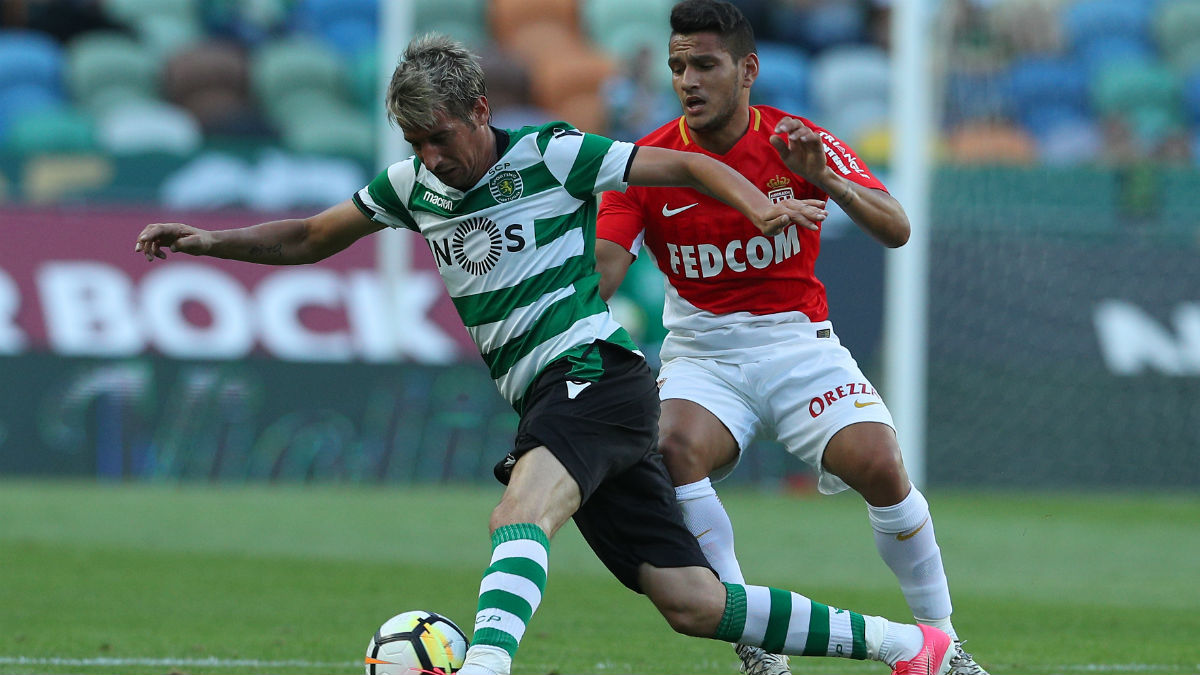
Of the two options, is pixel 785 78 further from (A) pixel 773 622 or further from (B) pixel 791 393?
(A) pixel 773 622

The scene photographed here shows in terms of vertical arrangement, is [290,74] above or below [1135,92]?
above

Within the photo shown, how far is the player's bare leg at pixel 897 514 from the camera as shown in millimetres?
6074

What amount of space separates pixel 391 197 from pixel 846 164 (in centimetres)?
155

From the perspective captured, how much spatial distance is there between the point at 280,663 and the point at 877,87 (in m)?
16.5

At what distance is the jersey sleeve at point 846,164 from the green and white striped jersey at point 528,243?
930mm

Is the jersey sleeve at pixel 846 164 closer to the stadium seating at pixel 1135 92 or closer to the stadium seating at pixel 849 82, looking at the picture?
the stadium seating at pixel 849 82

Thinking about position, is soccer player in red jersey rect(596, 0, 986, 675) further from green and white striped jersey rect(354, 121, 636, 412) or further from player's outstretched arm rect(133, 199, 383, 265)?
player's outstretched arm rect(133, 199, 383, 265)

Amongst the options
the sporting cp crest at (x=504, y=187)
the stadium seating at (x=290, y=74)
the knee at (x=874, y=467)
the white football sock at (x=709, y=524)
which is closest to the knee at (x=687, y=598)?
the white football sock at (x=709, y=524)

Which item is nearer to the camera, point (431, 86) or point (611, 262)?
point (431, 86)

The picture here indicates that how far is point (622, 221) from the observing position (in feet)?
20.7

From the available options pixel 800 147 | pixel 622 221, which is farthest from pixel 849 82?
pixel 800 147

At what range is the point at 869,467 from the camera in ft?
20.0

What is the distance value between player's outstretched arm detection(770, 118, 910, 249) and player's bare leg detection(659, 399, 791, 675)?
0.93 metres

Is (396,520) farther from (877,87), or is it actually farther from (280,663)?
(877,87)
